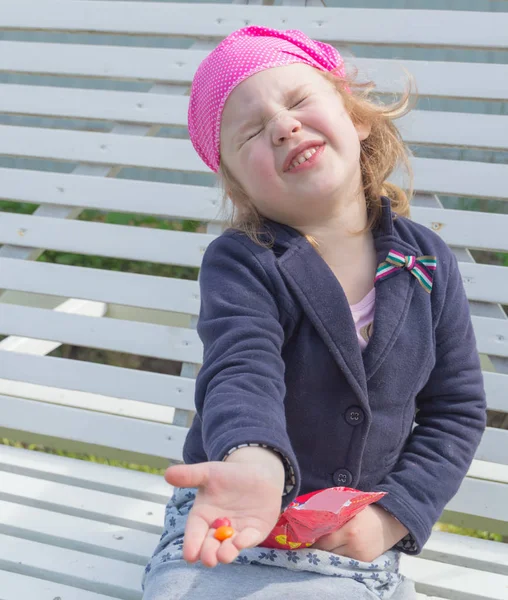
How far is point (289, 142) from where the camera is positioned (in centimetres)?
150

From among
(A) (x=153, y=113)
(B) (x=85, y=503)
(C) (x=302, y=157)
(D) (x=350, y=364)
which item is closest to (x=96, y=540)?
(B) (x=85, y=503)

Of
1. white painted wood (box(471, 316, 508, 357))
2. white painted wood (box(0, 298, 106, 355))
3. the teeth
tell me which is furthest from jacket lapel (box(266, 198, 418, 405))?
white painted wood (box(0, 298, 106, 355))

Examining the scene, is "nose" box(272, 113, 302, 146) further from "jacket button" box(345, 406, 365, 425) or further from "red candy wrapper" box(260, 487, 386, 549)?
"red candy wrapper" box(260, 487, 386, 549)

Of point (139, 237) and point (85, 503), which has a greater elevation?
point (139, 237)

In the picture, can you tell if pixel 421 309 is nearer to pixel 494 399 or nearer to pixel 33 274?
pixel 494 399

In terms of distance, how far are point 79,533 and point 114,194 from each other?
99 centimetres

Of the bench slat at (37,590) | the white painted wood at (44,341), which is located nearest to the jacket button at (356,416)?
the bench slat at (37,590)

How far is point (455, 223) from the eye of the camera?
2.19 meters

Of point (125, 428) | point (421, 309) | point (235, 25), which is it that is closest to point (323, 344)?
point (421, 309)

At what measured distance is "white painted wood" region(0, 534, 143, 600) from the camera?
1.80 meters

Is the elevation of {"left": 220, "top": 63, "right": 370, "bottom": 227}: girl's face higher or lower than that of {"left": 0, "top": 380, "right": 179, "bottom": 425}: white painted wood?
higher

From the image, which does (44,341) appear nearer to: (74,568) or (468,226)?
(74,568)

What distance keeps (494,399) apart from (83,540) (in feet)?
3.70

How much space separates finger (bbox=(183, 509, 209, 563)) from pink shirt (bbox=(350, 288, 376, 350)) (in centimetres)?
63
